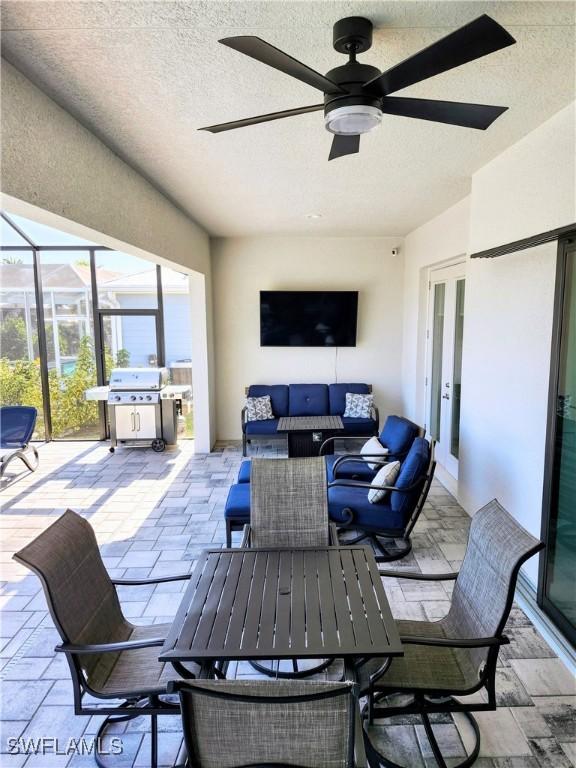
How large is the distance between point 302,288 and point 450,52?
5252 mm

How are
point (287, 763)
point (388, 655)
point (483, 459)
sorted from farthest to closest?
point (483, 459) < point (388, 655) < point (287, 763)

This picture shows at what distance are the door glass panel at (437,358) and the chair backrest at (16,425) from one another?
4872mm

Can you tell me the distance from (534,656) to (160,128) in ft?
12.1

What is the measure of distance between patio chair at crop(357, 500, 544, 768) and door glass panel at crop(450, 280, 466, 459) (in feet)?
9.42

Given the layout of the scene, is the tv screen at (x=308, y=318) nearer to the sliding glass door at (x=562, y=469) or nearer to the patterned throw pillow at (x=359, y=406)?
the patterned throw pillow at (x=359, y=406)

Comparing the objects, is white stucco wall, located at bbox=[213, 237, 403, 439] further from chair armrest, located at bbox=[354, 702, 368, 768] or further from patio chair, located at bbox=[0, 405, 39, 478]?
chair armrest, located at bbox=[354, 702, 368, 768]

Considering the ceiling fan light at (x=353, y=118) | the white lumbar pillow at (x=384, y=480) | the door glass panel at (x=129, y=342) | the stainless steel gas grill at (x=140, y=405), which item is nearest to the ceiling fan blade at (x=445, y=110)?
the ceiling fan light at (x=353, y=118)

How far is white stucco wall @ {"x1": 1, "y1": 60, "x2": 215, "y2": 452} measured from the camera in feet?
6.55

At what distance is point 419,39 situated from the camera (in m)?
1.87

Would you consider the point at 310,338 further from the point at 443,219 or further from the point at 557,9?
the point at 557,9

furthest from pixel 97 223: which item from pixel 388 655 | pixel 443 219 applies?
pixel 443 219

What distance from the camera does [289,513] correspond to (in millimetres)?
2428

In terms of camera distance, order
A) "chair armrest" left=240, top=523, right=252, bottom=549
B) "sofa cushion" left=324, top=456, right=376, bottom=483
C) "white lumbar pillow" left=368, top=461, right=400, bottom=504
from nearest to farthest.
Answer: "chair armrest" left=240, top=523, right=252, bottom=549 < "white lumbar pillow" left=368, top=461, right=400, bottom=504 < "sofa cushion" left=324, top=456, right=376, bottom=483

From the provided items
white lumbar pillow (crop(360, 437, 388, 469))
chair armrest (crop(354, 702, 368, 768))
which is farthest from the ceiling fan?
white lumbar pillow (crop(360, 437, 388, 469))
